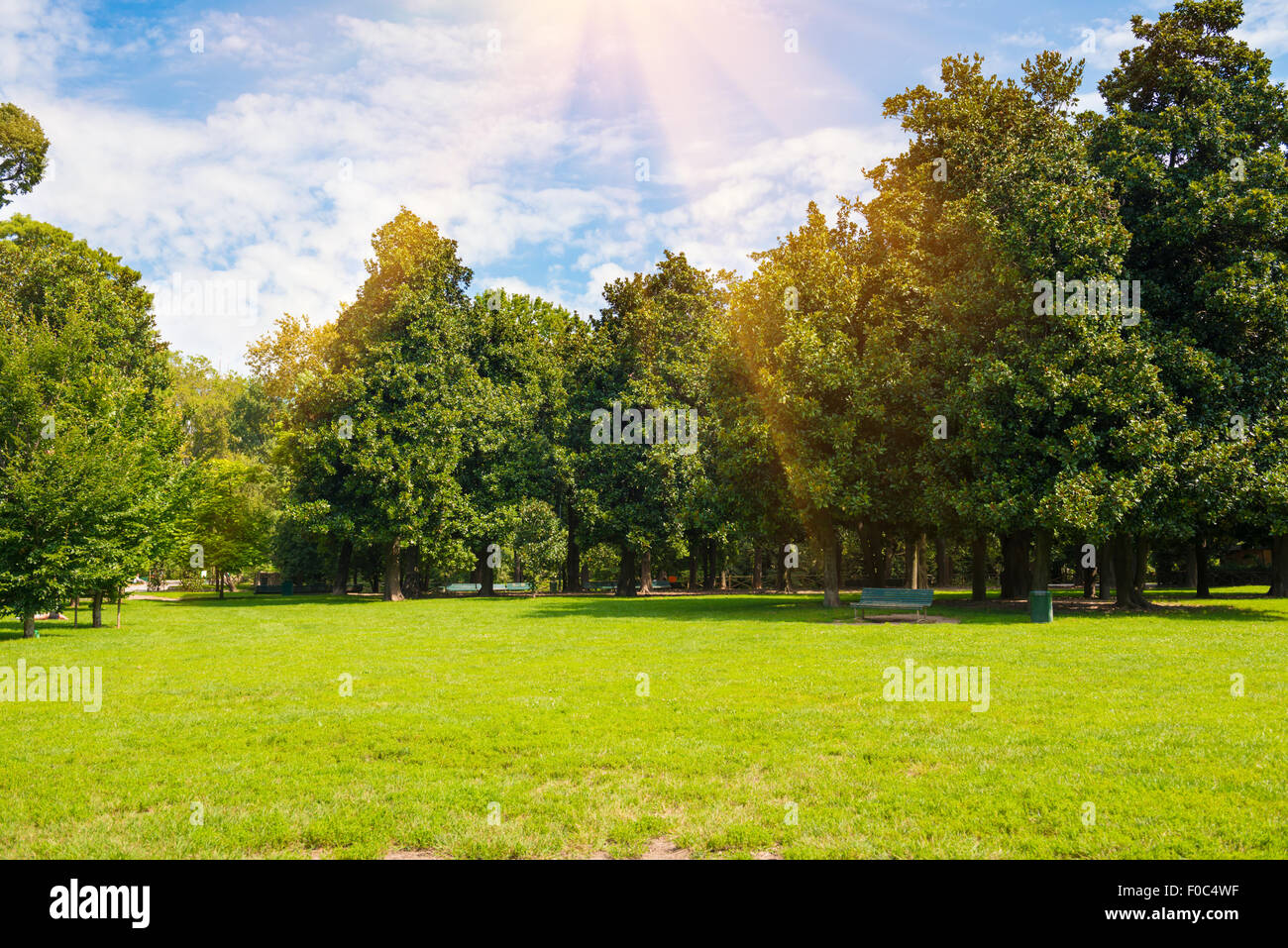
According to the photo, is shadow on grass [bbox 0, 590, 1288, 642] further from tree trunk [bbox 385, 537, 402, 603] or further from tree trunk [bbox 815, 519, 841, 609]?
tree trunk [bbox 385, 537, 402, 603]

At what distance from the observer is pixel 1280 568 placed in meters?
35.7

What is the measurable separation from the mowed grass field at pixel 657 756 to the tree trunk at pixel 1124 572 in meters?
12.1

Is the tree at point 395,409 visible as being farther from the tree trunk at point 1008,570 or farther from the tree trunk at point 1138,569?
the tree trunk at point 1138,569

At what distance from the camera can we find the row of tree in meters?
24.9

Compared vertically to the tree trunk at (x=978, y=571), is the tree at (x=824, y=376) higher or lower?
higher

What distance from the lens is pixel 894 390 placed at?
2934cm

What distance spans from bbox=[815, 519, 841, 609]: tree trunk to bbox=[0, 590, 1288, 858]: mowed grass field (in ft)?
42.5

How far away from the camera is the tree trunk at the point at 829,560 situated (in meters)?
30.8

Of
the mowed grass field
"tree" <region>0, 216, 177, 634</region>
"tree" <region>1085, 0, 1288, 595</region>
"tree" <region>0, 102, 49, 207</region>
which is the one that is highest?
"tree" <region>0, 102, 49, 207</region>

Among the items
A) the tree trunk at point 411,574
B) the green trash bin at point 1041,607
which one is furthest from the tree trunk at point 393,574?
the green trash bin at point 1041,607

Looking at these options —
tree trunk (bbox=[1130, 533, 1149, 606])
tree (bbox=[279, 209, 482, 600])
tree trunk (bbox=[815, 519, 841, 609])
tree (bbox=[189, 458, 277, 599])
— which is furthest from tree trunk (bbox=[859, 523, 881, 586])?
tree (bbox=[189, 458, 277, 599])
